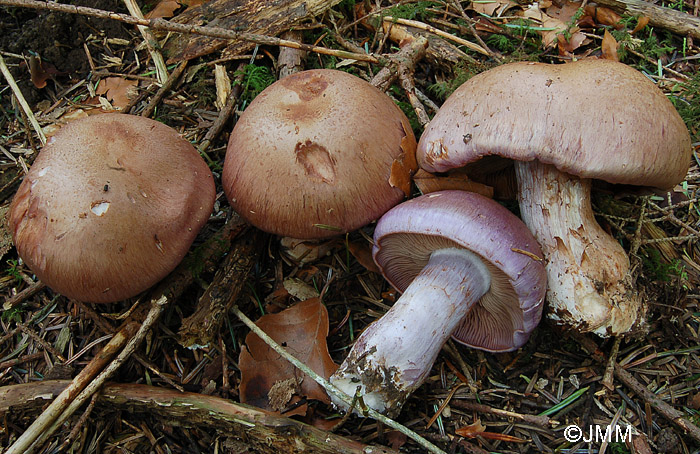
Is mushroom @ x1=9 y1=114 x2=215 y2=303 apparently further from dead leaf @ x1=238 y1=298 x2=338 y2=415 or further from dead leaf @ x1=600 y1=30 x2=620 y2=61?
dead leaf @ x1=600 y1=30 x2=620 y2=61

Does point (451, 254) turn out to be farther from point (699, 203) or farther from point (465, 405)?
point (699, 203)

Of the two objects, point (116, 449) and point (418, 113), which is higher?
point (418, 113)

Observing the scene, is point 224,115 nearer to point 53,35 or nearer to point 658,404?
point 53,35

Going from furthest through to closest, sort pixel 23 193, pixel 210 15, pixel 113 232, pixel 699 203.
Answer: pixel 210 15, pixel 699 203, pixel 23 193, pixel 113 232

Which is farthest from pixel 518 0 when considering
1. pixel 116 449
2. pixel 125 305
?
pixel 116 449

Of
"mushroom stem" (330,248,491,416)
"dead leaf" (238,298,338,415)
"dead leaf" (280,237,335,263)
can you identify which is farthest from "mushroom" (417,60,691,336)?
A: "dead leaf" (238,298,338,415)

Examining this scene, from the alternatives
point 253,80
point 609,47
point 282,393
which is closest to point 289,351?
point 282,393
